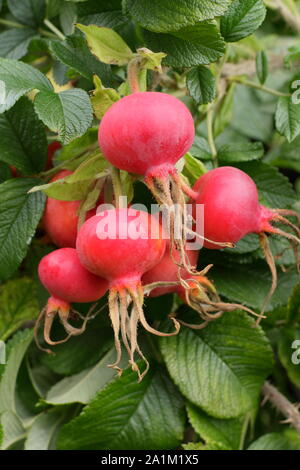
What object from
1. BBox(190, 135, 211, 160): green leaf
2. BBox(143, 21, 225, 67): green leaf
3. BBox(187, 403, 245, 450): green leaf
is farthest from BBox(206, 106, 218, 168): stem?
BBox(187, 403, 245, 450): green leaf

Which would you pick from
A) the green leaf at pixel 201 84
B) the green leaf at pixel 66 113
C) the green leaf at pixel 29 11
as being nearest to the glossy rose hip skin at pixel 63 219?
the green leaf at pixel 66 113

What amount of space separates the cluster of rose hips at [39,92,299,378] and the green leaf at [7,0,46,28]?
1.90ft

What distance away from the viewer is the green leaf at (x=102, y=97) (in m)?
0.85

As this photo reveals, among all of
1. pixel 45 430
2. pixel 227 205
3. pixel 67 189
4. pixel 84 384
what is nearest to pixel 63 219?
pixel 67 189

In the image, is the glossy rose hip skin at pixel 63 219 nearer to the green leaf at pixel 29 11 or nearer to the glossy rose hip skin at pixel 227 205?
the glossy rose hip skin at pixel 227 205

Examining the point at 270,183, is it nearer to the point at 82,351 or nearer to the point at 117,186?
the point at 117,186

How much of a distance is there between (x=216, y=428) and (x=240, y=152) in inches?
20.4

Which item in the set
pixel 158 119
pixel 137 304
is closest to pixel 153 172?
pixel 158 119

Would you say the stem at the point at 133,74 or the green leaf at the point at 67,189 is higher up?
the stem at the point at 133,74

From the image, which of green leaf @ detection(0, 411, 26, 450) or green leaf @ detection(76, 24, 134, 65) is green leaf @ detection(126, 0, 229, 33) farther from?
green leaf @ detection(0, 411, 26, 450)

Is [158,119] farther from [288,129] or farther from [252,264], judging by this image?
[252,264]

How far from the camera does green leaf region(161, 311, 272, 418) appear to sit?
3.52 ft

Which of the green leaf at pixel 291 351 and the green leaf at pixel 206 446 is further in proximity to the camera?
the green leaf at pixel 291 351

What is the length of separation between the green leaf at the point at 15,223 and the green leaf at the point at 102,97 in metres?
0.20
